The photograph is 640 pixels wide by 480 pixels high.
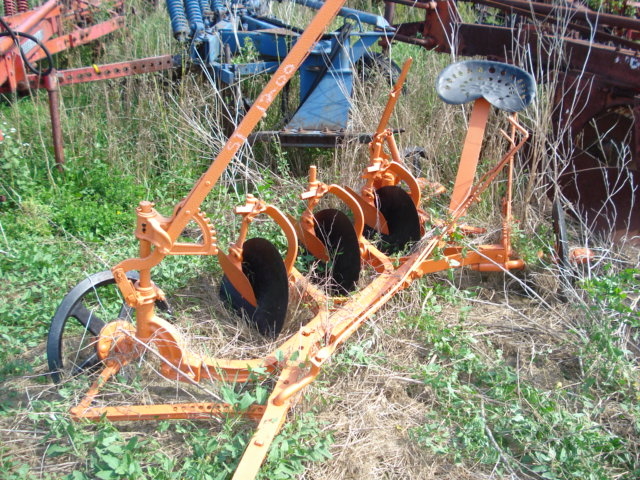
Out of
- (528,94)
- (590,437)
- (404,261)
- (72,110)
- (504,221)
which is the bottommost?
(590,437)

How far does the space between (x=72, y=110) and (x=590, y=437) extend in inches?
170

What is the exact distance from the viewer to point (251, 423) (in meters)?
2.20

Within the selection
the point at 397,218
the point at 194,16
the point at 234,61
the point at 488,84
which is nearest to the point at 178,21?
the point at 194,16

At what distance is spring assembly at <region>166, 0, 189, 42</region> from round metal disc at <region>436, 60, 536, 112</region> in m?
2.31

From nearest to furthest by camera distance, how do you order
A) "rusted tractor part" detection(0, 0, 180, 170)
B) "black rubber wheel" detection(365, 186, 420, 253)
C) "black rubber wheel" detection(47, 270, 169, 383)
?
1. "black rubber wheel" detection(47, 270, 169, 383)
2. "black rubber wheel" detection(365, 186, 420, 253)
3. "rusted tractor part" detection(0, 0, 180, 170)

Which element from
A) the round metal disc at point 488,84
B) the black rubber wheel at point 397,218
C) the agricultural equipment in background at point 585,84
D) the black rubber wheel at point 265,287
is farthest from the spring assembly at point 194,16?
the black rubber wheel at point 265,287

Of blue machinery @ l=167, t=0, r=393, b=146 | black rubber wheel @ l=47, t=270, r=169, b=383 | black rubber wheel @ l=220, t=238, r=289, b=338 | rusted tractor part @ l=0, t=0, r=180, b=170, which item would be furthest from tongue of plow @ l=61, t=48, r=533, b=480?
rusted tractor part @ l=0, t=0, r=180, b=170

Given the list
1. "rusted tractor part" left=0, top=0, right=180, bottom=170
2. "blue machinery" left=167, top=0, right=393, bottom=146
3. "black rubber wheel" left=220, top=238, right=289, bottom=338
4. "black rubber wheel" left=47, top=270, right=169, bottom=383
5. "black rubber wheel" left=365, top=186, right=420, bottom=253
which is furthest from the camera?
"blue machinery" left=167, top=0, right=393, bottom=146

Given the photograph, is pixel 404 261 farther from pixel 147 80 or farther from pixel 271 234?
pixel 147 80

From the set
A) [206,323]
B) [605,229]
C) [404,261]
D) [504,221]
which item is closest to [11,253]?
[206,323]

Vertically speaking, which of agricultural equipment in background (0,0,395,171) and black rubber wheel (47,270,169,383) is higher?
agricultural equipment in background (0,0,395,171)

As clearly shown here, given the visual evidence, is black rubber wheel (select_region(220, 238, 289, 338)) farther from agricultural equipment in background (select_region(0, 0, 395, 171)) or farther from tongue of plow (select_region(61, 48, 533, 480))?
agricultural equipment in background (select_region(0, 0, 395, 171))

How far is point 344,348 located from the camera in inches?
106

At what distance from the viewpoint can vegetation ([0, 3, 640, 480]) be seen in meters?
2.12
